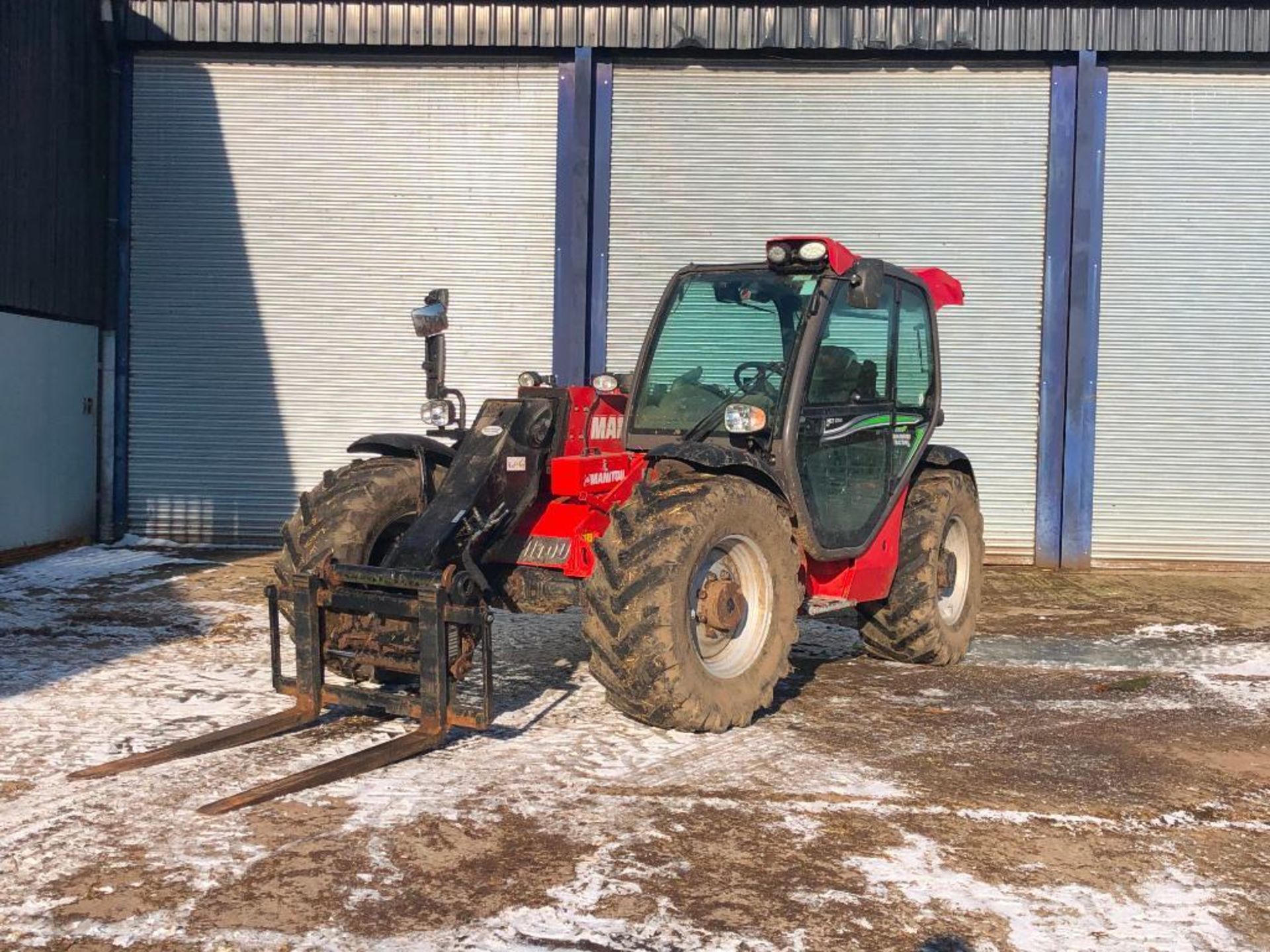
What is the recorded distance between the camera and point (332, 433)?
43.8 ft

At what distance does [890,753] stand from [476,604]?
1.97 metres

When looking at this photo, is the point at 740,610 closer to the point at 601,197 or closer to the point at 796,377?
the point at 796,377

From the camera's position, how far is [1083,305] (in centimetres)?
1257

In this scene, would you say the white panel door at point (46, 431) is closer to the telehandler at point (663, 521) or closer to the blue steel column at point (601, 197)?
the blue steel column at point (601, 197)

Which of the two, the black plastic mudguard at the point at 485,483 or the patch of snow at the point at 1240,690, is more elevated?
the black plastic mudguard at the point at 485,483

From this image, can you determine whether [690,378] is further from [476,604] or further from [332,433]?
[332,433]

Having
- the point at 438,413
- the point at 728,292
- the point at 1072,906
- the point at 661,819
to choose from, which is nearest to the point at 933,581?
the point at 728,292

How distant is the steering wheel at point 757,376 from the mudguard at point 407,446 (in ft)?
4.94

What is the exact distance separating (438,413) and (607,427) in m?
0.95

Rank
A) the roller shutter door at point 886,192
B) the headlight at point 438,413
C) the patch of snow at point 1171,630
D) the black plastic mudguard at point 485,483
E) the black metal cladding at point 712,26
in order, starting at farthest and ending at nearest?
the roller shutter door at point 886,192 → the black metal cladding at point 712,26 → the patch of snow at point 1171,630 → the headlight at point 438,413 → the black plastic mudguard at point 485,483

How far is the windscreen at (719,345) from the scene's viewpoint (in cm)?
654

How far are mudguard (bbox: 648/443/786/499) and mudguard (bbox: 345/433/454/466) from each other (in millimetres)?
1135

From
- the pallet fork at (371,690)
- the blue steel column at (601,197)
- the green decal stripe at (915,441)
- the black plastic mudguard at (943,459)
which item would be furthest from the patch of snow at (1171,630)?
the blue steel column at (601,197)

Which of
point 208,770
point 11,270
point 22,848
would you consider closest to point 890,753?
point 208,770
